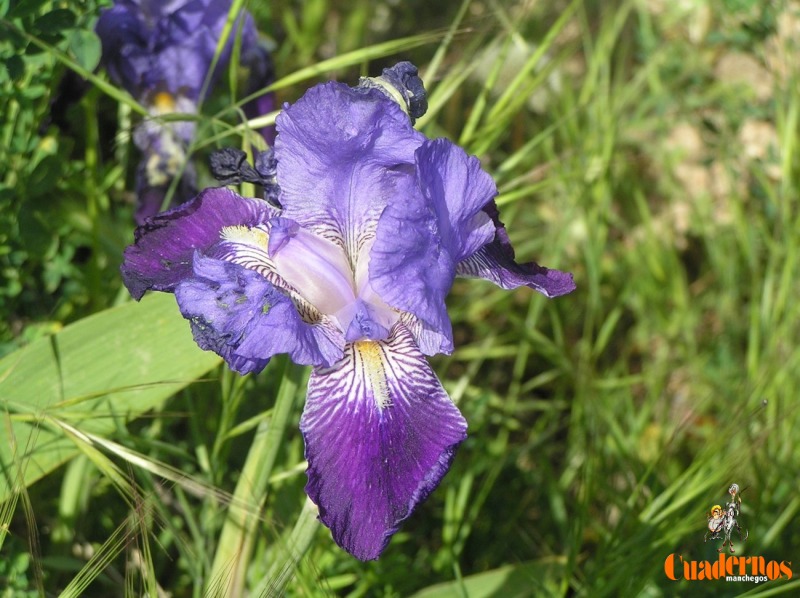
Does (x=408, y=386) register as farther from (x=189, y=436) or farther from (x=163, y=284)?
(x=189, y=436)

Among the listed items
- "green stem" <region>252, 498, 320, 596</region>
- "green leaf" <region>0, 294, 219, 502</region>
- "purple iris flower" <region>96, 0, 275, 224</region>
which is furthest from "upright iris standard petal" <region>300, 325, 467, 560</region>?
"purple iris flower" <region>96, 0, 275, 224</region>

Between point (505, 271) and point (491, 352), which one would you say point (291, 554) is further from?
point (491, 352)

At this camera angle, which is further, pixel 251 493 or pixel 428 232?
pixel 251 493

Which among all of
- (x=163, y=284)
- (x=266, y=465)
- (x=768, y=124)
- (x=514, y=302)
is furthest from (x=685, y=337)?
(x=163, y=284)

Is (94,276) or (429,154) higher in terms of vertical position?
(429,154)

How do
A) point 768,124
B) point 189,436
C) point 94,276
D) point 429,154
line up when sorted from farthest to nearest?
1. point 768,124
2. point 189,436
3. point 94,276
4. point 429,154

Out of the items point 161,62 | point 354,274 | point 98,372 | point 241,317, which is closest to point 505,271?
point 354,274
